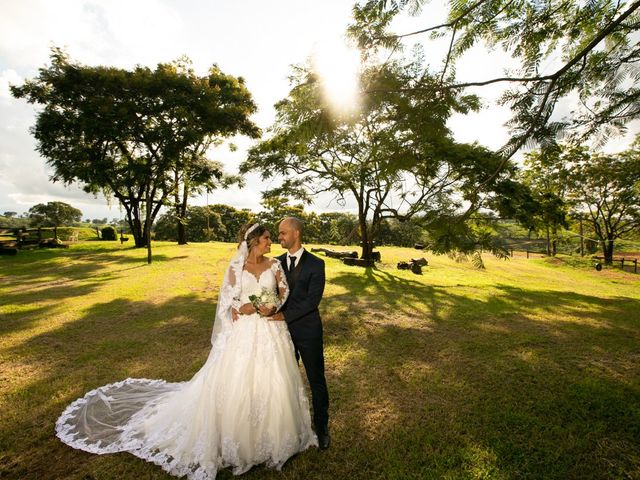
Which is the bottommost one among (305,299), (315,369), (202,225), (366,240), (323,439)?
(323,439)

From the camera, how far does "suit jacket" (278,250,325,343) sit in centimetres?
352

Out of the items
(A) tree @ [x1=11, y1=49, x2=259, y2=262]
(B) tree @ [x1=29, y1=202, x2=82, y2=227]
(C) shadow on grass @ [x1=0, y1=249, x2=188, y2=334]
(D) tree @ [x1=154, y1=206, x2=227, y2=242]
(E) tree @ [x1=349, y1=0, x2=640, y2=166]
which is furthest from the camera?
(D) tree @ [x1=154, y1=206, x2=227, y2=242]

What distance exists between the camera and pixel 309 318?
3.58 meters

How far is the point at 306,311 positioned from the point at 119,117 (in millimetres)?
21864

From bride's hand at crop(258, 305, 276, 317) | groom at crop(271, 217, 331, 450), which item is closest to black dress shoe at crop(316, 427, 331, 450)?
groom at crop(271, 217, 331, 450)

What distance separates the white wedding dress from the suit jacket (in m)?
0.15

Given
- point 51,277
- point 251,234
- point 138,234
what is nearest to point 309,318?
point 251,234

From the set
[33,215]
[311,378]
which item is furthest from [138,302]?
[33,215]

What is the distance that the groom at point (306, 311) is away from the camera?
3.52 metres

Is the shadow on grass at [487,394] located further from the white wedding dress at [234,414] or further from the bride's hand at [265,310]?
the bride's hand at [265,310]

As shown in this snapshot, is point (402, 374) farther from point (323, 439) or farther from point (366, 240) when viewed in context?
point (366, 240)

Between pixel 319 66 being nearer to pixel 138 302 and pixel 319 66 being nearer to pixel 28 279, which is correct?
pixel 138 302

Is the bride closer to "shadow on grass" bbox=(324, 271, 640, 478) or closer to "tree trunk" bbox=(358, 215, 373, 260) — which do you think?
"shadow on grass" bbox=(324, 271, 640, 478)

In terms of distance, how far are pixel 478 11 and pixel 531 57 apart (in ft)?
2.77
